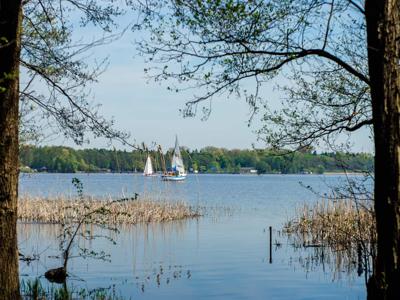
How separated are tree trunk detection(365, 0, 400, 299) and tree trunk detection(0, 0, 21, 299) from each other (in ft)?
14.7

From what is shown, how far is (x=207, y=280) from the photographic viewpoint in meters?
17.7

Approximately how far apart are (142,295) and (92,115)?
660cm

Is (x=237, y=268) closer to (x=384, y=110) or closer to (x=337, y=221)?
(x=337, y=221)

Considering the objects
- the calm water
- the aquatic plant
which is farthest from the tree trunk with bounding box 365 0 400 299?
the aquatic plant

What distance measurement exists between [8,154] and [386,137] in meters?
4.70

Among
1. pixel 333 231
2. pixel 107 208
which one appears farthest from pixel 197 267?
pixel 107 208

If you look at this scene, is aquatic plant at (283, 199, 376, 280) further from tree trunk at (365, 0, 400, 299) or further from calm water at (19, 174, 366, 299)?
tree trunk at (365, 0, 400, 299)

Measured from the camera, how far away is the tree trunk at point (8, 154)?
778 centimetres

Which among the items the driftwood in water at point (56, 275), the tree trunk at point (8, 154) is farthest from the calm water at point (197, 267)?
the tree trunk at point (8, 154)

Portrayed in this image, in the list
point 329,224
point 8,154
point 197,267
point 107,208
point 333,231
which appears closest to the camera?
point 8,154

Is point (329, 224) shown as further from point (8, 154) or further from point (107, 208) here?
point (8, 154)

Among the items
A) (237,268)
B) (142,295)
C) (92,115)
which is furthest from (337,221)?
(92,115)

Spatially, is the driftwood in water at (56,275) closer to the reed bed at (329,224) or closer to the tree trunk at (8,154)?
the tree trunk at (8,154)

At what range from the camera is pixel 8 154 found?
7.84m
